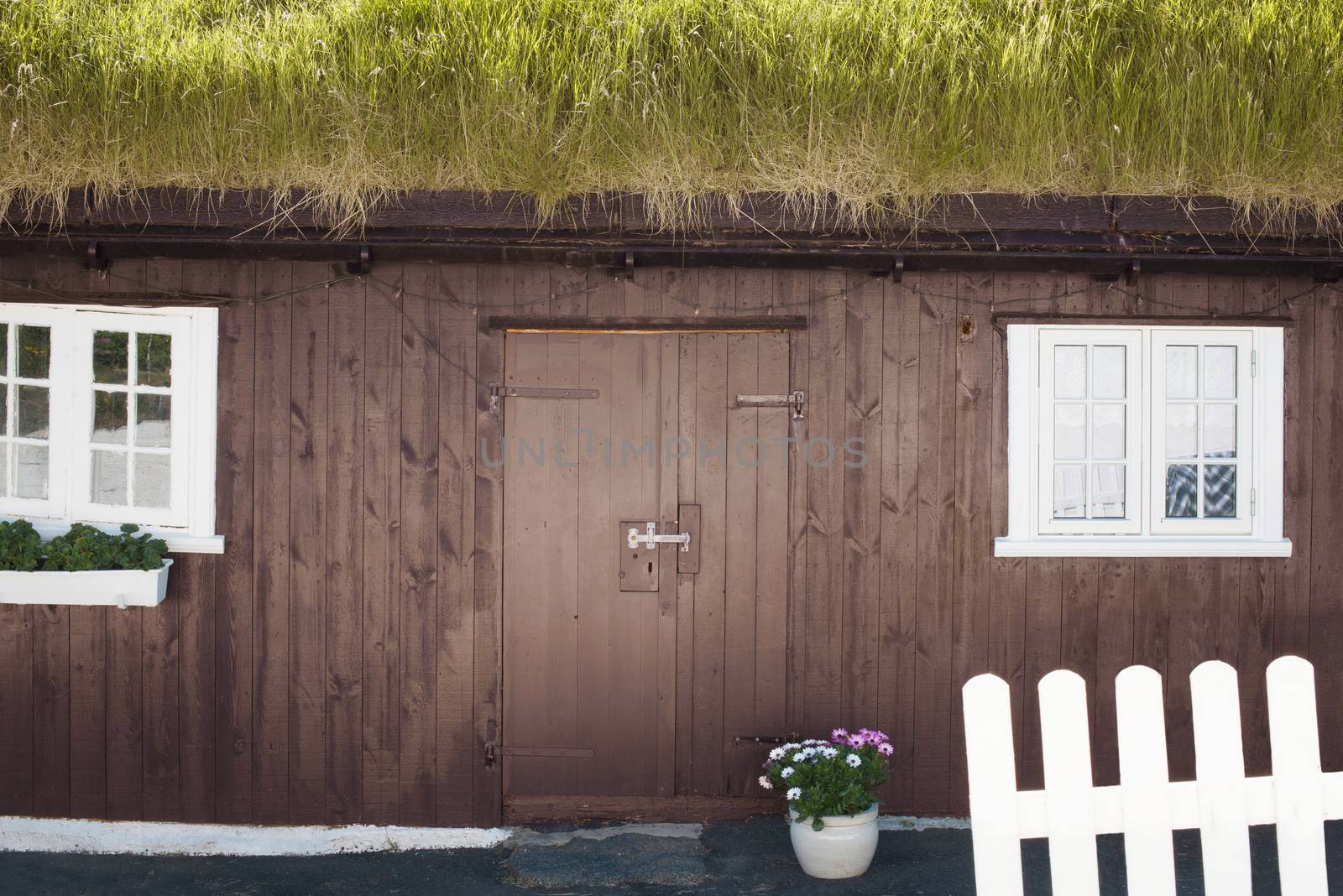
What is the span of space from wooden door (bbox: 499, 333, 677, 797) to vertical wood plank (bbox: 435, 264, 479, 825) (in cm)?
18

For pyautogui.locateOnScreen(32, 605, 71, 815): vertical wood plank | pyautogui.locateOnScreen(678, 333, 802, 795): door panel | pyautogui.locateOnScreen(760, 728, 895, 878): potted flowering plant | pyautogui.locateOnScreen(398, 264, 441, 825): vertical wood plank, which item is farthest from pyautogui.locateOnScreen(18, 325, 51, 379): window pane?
pyautogui.locateOnScreen(760, 728, 895, 878): potted flowering plant

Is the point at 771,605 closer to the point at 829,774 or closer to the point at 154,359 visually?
the point at 829,774

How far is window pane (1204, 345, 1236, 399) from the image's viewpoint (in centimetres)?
479

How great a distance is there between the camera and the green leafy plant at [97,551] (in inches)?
175

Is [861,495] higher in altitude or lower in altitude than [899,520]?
higher

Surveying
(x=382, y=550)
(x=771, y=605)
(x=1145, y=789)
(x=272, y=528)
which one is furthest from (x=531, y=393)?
(x=1145, y=789)

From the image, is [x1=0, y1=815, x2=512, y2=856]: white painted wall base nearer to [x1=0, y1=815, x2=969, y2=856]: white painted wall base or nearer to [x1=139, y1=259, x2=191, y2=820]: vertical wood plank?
[x1=0, y1=815, x2=969, y2=856]: white painted wall base

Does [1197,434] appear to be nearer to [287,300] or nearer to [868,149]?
[868,149]

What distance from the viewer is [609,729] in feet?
15.7

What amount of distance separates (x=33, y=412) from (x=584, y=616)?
2.72m

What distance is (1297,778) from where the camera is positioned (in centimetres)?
229

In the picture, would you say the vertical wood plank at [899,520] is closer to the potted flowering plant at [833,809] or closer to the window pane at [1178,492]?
the potted flowering plant at [833,809]

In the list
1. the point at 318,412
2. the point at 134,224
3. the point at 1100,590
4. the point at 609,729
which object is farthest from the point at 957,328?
the point at 134,224

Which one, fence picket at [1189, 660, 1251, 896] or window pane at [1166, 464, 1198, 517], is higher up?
window pane at [1166, 464, 1198, 517]
